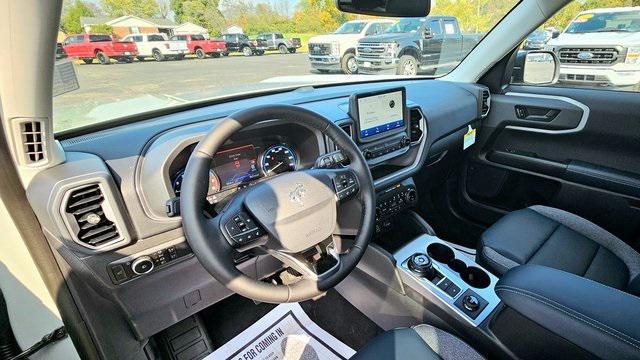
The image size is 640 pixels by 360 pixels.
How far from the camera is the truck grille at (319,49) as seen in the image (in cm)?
255

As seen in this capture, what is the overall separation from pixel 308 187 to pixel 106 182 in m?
0.60

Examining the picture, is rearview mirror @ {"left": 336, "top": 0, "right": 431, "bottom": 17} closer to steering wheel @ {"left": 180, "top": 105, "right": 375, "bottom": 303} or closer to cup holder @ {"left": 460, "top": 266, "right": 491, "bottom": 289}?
steering wheel @ {"left": 180, "top": 105, "right": 375, "bottom": 303}

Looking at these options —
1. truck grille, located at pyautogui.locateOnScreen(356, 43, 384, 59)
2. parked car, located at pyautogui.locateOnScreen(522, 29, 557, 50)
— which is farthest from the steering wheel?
truck grille, located at pyautogui.locateOnScreen(356, 43, 384, 59)

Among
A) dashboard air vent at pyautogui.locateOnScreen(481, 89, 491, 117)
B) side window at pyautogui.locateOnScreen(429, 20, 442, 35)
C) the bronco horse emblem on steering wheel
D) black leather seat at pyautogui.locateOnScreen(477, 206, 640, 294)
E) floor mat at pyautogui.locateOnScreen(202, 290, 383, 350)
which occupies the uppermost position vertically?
side window at pyautogui.locateOnScreen(429, 20, 442, 35)

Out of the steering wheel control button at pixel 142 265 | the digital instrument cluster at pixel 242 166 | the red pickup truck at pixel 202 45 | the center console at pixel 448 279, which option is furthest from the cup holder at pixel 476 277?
the red pickup truck at pixel 202 45

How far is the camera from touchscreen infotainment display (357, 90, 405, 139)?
167cm

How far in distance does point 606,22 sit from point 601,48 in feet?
0.56

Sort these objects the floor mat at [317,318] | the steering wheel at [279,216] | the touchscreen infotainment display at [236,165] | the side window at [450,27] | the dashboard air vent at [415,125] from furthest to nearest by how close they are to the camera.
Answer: the side window at [450,27], the dashboard air vent at [415,125], the floor mat at [317,318], the touchscreen infotainment display at [236,165], the steering wheel at [279,216]

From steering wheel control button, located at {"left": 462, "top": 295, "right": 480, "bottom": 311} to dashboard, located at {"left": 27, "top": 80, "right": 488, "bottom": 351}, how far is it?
0.56 m

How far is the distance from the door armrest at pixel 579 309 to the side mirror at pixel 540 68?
1659 mm

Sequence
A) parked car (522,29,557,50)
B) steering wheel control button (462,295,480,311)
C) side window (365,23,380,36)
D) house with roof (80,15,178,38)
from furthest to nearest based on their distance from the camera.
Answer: side window (365,23,380,36) → parked car (522,29,557,50) → steering wheel control button (462,295,480,311) → house with roof (80,15,178,38)

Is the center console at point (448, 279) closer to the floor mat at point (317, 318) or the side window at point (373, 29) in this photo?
the floor mat at point (317, 318)

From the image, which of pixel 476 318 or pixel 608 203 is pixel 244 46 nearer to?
pixel 476 318

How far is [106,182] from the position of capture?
1.05 meters
